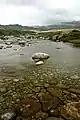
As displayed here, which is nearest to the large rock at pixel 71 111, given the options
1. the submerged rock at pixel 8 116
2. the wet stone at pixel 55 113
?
the wet stone at pixel 55 113

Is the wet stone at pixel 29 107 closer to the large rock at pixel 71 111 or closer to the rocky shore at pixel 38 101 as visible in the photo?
the rocky shore at pixel 38 101

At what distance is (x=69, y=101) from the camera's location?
8742 millimetres

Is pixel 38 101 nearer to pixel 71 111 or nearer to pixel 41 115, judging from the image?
pixel 41 115

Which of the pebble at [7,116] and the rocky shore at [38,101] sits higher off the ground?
the pebble at [7,116]

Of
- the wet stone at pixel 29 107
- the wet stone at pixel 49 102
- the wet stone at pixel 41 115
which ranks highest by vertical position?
the wet stone at pixel 29 107

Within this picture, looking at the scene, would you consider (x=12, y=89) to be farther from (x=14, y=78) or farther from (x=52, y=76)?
(x=52, y=76)

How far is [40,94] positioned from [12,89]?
1918mm

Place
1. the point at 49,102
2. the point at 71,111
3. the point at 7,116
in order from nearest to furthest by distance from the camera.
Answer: the point at 7,116, the point at 71,111, the point at 49,102

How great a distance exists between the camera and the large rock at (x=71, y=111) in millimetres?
7172

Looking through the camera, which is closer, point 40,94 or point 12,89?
point 40,94

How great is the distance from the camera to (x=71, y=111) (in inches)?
298

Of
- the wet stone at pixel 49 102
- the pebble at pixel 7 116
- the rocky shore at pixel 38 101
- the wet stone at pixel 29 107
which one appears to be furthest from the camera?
the wet stone at pixel 49 102

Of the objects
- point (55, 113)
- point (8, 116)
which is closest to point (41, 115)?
point (55, 113)

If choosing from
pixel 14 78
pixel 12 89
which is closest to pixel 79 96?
pixel 12 89
